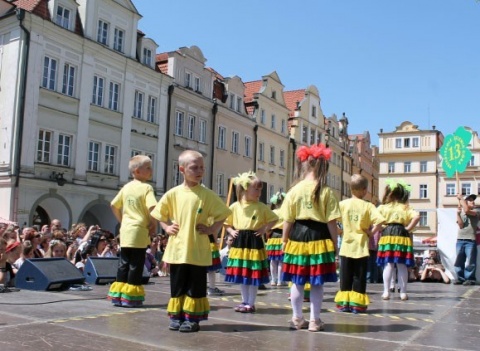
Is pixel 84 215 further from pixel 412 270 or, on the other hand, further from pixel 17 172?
pixel 412 270

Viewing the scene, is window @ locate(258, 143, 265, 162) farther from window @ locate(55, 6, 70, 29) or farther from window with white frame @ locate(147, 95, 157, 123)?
window @ locate(55, 6, 70, 29)

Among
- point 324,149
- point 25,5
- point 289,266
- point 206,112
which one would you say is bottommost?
point 289,266

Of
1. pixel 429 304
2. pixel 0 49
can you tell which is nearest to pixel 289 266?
pixel 429 304

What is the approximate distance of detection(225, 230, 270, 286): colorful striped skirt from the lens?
7371mm

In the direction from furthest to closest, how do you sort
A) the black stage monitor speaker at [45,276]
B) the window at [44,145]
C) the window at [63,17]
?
the window at [63,17] → the window at [44,145] → the black stage monitor speaker at [45,276]

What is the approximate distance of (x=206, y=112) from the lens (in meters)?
33.8

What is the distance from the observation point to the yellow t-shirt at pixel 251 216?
7773mm

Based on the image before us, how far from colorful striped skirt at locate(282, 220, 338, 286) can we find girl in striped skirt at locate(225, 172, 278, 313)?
1.21 metres

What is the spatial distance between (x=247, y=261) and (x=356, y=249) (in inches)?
59.9

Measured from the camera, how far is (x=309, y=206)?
6.20 m

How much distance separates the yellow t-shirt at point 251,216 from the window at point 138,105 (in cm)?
2144

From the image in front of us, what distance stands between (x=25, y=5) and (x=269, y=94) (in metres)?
21.0

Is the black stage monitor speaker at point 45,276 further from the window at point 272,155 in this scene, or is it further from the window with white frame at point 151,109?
the window at point 272,155

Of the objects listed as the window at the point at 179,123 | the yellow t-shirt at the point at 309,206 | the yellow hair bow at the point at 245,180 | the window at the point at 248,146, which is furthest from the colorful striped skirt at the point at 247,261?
the window at the point at 248,146
